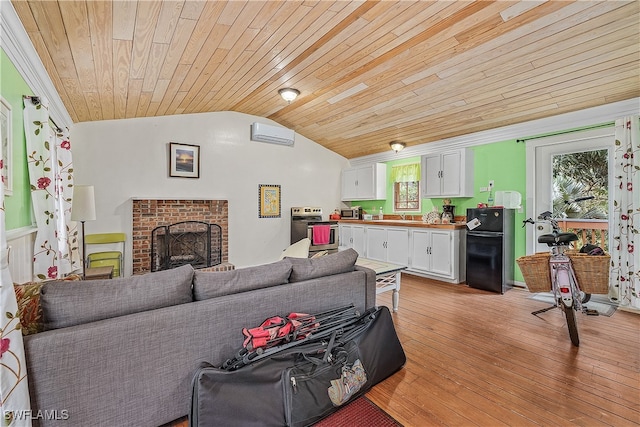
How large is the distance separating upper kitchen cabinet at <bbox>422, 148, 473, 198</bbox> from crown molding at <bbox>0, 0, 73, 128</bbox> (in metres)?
4.83

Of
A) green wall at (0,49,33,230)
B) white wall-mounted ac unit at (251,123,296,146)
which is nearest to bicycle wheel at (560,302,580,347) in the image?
green wall at (0,49,33,230)

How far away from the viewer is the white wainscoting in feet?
6.25

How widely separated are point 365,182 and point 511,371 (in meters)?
4.50

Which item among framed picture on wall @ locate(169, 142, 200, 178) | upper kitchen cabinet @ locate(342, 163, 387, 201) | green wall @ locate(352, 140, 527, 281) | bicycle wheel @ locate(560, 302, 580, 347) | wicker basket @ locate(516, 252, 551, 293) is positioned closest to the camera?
bicycle wheel @ locate(560, 302, 580, 347)

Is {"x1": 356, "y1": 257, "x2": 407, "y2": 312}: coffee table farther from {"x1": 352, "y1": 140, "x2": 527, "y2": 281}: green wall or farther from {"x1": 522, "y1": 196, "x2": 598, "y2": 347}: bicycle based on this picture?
{"x1": 352, "y1": 140, "x2": 527, "y2": 281}: green wall

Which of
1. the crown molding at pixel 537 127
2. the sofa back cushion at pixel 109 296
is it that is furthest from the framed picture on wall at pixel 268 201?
the sofa back cushion at pixel 109 296

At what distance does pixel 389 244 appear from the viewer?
5.33m

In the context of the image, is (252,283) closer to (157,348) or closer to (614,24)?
(157,348)

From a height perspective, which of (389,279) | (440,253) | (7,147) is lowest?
(389,279)

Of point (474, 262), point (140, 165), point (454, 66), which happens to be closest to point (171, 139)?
point (140, 165)

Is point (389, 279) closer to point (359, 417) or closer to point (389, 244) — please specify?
point (359, 417)

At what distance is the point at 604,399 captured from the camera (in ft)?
5.99

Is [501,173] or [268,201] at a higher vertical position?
[501,173]

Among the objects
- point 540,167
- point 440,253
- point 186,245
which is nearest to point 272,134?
point 186,245
